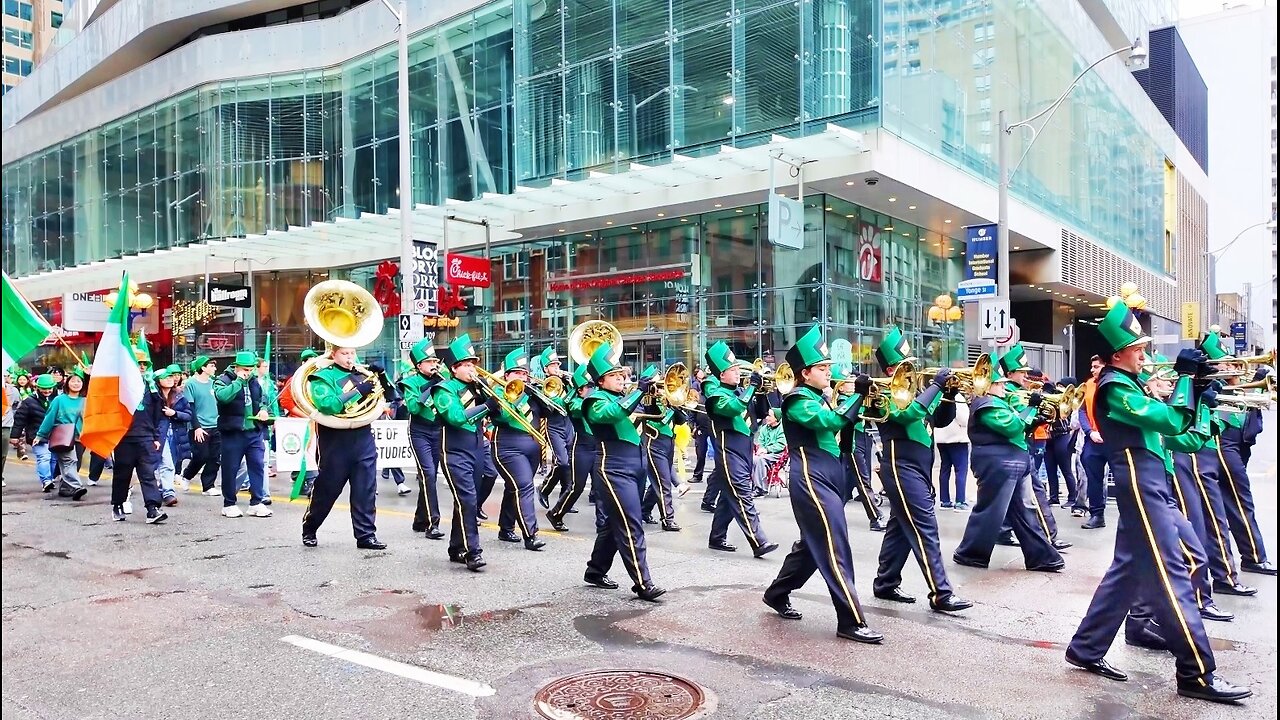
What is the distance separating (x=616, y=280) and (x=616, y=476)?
18.2 m

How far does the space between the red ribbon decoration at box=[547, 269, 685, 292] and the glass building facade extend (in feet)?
0.30

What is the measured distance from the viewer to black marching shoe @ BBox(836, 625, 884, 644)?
5.95 metres

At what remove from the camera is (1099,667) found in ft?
17.4

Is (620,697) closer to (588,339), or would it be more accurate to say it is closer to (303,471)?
(588,339)

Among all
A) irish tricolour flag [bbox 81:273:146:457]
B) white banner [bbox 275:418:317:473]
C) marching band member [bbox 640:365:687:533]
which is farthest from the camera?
white banner [bbox 275:418:317:473]

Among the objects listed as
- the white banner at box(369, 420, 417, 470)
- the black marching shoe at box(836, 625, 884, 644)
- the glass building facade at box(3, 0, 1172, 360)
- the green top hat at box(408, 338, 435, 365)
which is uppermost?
the glass building facade at box(3, 0, 1172, 360)

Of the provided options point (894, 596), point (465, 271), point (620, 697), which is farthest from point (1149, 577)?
point (465, 271)

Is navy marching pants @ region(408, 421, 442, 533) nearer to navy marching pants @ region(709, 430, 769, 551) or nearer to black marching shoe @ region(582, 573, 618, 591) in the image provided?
black marching shoe @ region(582, 573, 618, 591)

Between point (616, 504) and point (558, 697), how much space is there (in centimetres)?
230

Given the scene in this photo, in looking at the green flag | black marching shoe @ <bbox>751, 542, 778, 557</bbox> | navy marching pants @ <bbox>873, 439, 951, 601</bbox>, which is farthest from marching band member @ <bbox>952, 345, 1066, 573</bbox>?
the green flag

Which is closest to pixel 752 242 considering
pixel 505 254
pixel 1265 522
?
pixel 505 254

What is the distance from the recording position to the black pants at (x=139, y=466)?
11070mm

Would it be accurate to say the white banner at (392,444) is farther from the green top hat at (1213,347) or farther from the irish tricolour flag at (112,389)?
the green top hat at (1213,347)

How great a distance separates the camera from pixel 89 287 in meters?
39.2
